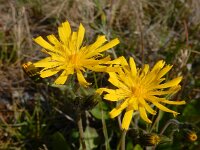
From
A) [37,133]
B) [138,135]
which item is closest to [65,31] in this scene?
[138,135]

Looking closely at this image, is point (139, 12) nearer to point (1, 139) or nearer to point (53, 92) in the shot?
point (53, 92)

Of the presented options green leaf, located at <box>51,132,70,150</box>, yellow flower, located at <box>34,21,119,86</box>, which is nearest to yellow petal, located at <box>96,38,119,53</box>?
yellow flower, located at <box>34,21,119,86</box>

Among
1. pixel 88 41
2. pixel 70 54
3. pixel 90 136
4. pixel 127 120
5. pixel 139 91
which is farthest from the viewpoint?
pixel 88 41

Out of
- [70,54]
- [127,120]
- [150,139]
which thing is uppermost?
[70,54]

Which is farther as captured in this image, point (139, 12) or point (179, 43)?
point (139, 12)

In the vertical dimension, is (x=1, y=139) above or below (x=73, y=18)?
below

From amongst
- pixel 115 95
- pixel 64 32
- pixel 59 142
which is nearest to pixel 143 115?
pixel 115 95

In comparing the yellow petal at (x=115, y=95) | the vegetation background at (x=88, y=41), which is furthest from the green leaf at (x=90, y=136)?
the yellow petal at (x=115, y=95)

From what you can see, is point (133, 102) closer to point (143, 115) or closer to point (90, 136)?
point (143, 115)
